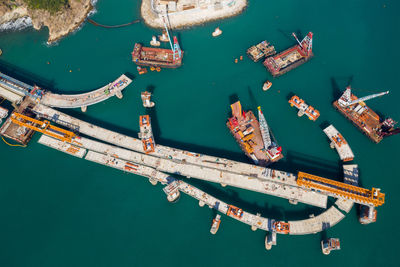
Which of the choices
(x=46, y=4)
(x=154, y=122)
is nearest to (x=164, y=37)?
(x=154, y=122)

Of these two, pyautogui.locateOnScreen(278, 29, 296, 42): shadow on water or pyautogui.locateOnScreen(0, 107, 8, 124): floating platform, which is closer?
pyautogui.locateOnScreen(0, 107, 8, 124): floating platform

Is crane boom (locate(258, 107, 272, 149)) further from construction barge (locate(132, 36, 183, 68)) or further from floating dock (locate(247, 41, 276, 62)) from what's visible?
construction barge (locate(132, 36, 183, 68))

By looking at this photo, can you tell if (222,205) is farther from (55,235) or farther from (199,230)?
(55,235)

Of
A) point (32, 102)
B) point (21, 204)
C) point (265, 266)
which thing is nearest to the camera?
point (265, 266)

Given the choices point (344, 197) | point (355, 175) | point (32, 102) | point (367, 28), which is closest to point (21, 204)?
point (32, 102)

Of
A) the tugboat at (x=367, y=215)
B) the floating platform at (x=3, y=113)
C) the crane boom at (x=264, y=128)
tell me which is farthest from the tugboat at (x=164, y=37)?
the tugboat at (x=367, y=215)

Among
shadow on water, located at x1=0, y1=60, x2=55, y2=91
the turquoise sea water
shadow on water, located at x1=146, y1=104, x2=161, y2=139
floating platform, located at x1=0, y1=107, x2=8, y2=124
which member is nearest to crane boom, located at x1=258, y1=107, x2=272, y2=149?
the turquoise sea water
